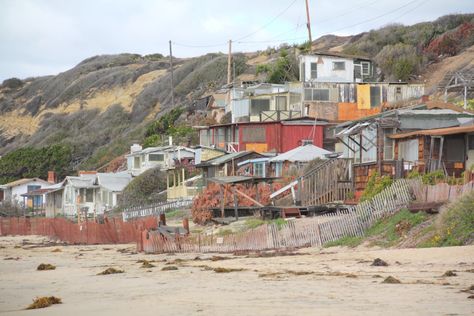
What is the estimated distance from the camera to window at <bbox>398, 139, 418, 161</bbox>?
104ft

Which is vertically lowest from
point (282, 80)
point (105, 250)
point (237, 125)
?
point (105, 250)

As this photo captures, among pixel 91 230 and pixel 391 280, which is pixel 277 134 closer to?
pixel 91 230

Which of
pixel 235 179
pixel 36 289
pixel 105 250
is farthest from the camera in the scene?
pixel 235 179

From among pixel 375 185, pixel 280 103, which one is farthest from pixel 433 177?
pixel 280 103

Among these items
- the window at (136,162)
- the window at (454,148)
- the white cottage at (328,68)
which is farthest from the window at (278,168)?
the window at (136,162)

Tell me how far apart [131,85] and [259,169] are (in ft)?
254

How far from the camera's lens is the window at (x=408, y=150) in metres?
31.8

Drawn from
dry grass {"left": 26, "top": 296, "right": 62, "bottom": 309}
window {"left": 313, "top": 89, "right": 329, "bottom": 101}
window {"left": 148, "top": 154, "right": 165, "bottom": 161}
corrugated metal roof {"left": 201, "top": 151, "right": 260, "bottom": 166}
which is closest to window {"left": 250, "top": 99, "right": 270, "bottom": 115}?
window {"left": 313, "top": 89, "right": 329, "bottom": 101}

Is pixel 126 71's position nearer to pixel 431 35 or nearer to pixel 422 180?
pixel 431 35

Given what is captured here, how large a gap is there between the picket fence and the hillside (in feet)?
147

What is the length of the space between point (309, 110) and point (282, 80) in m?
17.4

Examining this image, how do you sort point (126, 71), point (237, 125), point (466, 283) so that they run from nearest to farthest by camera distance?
point (466, 283), point (237, 125), point (126, 71)

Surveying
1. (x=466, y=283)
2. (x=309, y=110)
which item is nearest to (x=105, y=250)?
(x=466, y=283)

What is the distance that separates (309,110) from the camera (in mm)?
60125
